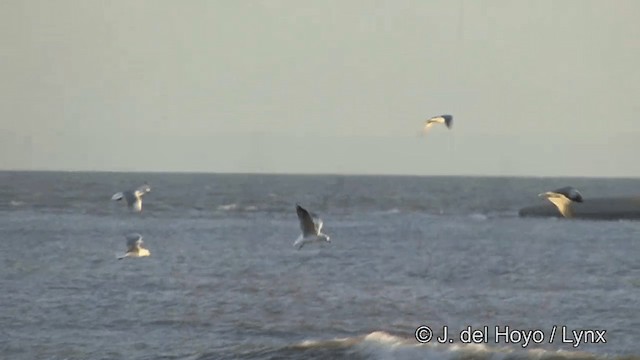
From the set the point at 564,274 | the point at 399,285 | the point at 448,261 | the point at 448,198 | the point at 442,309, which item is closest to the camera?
the point at 442,309

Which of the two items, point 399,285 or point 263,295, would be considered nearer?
point 263,295

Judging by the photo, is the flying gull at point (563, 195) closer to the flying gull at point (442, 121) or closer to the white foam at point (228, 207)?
the flying gull at point (442, 121)

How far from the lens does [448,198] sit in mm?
108312

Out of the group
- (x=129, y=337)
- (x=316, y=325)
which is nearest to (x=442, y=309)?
(x=316, y=325)

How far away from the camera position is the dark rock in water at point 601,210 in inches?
3179

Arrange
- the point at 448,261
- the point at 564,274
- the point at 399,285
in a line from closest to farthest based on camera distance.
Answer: the point at 399,285 → the point at 564,274 → the point at 448,261

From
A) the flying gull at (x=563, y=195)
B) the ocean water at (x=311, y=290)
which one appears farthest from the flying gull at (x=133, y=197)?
the flying gull at (x=563, y=195)

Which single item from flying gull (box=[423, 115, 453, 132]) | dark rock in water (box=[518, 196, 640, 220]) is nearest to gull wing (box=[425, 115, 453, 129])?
flying gull (box=[423, 115, 453, 132])

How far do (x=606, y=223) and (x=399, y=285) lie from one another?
4087 cm

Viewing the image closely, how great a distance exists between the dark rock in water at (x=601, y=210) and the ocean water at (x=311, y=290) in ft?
37.2

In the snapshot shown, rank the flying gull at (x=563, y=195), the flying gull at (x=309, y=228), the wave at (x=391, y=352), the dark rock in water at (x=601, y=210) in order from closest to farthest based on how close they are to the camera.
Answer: the wave at (x=391, y=352) → the flying gull at (x=563, y=195) → the flying gull at (x=309, y=228) → the dark rock in water at (x=601, y=210)

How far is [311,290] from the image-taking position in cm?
3459

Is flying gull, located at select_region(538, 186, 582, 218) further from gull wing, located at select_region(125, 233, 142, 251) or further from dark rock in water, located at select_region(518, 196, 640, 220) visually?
dark rock in water, located at select_region(518, 196, 640, 220)

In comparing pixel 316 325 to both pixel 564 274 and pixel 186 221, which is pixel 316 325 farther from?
pixel 186 221
